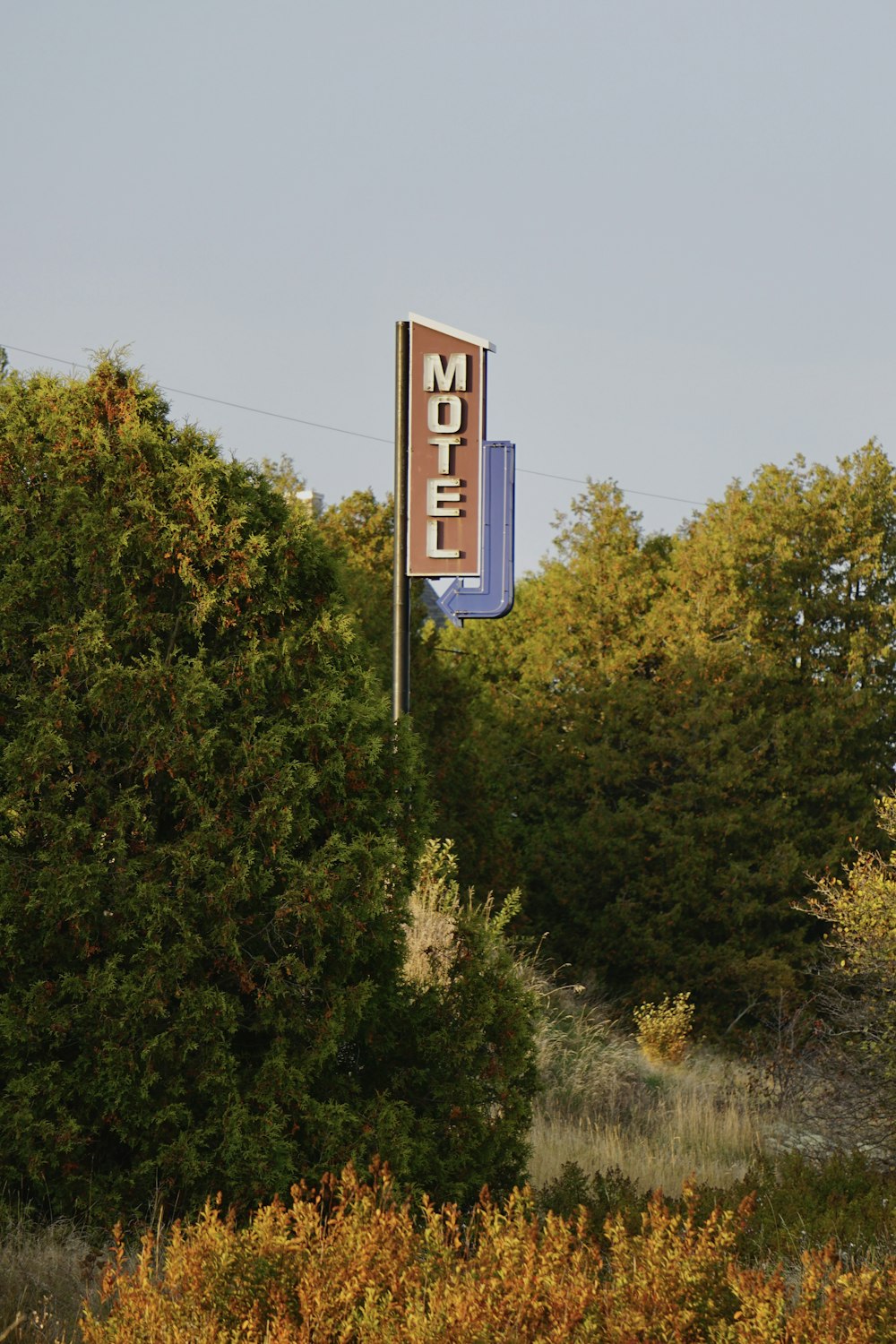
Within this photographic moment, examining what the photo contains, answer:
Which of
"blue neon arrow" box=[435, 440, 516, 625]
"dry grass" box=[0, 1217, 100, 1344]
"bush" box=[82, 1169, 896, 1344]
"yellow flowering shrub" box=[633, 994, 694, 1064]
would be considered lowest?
"yellow flowering shrub" box=[633, 994, 694, 1064]

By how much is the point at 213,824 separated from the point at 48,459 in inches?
66.1

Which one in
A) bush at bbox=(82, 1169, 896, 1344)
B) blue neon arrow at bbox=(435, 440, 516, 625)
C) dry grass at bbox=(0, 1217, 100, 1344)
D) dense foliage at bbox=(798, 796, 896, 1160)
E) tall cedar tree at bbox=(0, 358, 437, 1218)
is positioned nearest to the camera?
bush at bbox=(82, 1169, 896, 1344)

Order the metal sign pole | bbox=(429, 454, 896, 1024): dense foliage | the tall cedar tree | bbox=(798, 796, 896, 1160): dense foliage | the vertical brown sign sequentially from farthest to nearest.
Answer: bbox=(429, 454, 896, 1024): dense foliage, the vertical brown sign, the metal sign pole, bbox=(798, 796, 896, 1160): dense foliage, the tall cedar tree

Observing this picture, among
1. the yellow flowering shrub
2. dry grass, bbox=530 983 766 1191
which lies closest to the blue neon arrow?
dry grass, bbox=530 983 766 1191

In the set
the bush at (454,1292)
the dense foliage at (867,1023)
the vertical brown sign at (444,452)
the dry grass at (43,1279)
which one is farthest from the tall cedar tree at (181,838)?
the vertical brown sign at (444,452)

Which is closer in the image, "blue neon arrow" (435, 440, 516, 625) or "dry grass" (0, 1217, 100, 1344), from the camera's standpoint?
"dry grass" (0, 1217, 100, 1344)

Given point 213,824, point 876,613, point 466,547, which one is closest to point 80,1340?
point 213,824

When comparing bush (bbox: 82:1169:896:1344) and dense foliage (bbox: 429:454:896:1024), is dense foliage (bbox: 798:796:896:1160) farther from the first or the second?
dense foliage (bbox: 429:454:896:1024)

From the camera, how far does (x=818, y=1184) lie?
639cm

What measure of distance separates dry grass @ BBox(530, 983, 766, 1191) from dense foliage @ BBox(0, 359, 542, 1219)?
1.85 meters

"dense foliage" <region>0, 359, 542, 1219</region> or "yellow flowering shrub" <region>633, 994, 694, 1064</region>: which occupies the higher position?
"dense foliage" <region>0, 359, 542, 1219</region>

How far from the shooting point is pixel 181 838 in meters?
5.17

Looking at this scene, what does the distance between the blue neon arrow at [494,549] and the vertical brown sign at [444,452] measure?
12 cm

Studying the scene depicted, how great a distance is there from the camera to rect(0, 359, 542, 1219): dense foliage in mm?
4977
